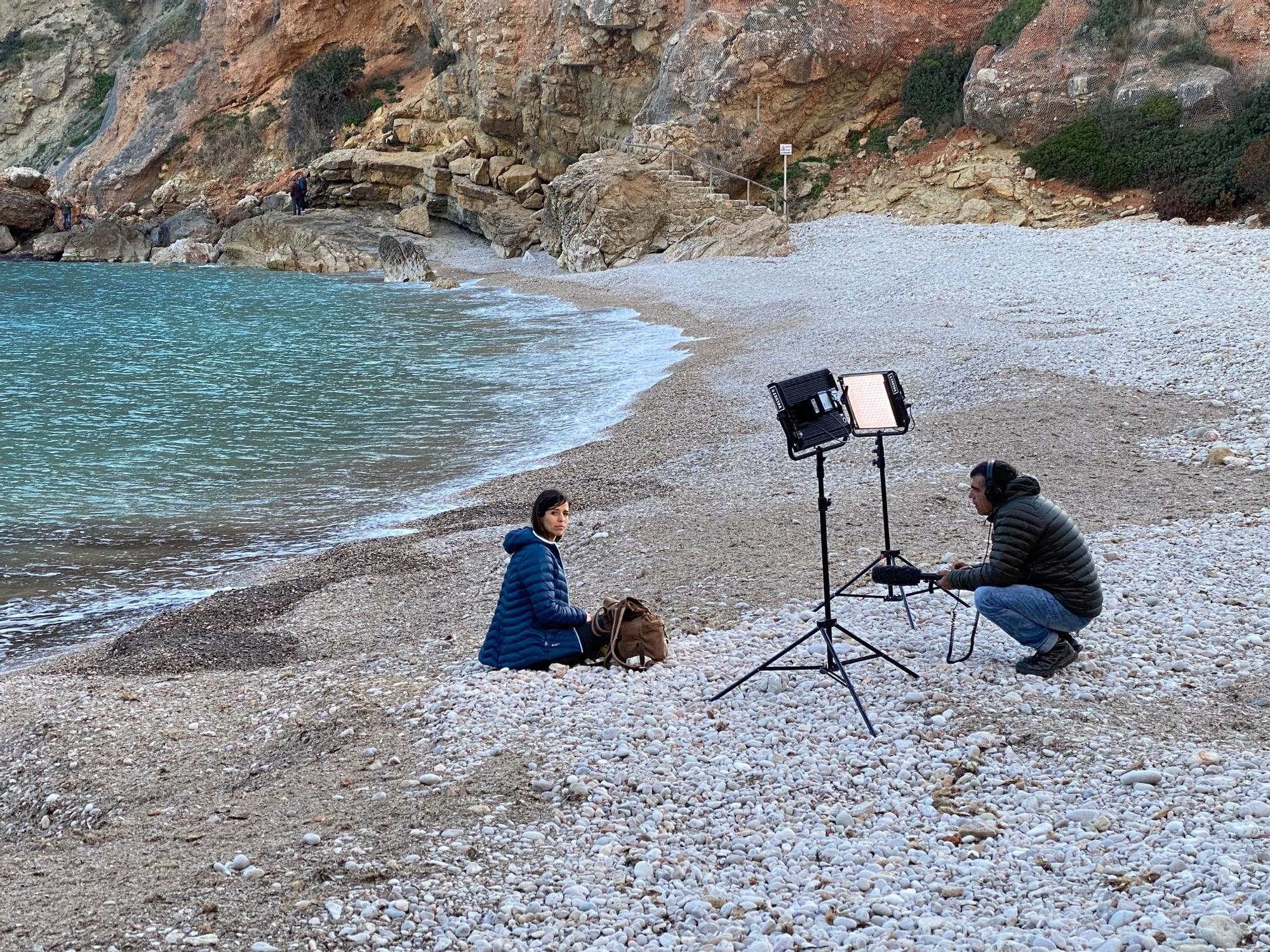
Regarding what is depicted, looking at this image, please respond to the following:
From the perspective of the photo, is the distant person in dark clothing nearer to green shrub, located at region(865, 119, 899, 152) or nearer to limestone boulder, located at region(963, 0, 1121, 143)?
green shrub, located at region(865, 119, 899, 152)

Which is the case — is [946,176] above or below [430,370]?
above

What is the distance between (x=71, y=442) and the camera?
16.5m

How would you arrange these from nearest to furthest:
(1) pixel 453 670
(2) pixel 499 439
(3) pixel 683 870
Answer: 1. (3) pixel 683 870
2. (1) pixel 453 670
3. (2) pixel 499 439

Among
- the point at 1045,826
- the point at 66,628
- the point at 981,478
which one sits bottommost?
the point at 66,628

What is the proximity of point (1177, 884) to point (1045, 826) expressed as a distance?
0.58 metres

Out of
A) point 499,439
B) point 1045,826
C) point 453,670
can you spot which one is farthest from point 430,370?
point 1045,826

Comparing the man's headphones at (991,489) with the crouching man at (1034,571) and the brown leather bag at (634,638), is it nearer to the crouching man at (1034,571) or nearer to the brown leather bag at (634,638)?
the crouching man at (1034,571)

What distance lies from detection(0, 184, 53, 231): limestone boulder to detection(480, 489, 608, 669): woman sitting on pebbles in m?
52.6

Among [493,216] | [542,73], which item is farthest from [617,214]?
[542,73]

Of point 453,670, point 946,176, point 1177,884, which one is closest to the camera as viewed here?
point 1177,884

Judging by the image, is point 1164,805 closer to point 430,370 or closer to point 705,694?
point 705,694

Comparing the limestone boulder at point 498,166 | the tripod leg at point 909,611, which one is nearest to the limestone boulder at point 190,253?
the limestone boulder at point 498,166

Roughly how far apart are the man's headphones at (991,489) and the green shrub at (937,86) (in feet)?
101

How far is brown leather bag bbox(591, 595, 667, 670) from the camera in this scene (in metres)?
6.61
